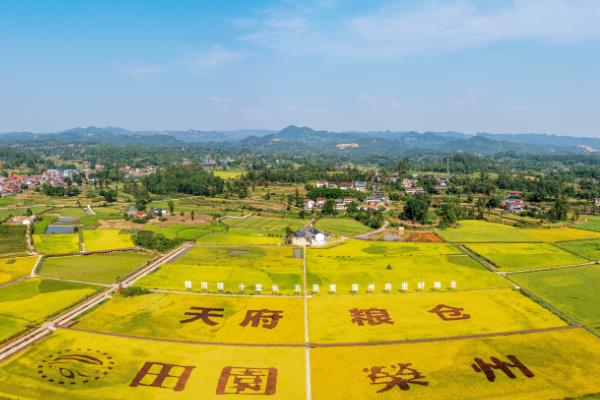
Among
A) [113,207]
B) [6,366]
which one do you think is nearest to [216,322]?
[6,366]

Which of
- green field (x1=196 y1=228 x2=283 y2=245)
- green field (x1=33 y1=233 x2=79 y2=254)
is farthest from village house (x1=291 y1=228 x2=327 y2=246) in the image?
green field (x1=33 y1=233 x2=79 y2=254)

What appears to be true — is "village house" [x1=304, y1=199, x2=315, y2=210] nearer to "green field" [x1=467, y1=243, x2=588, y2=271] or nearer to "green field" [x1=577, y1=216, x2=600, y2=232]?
"green field" [x1=467, y1=243, x2=588, y2=271]

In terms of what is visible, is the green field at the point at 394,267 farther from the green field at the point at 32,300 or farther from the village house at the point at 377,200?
the village house at the point at 377,200

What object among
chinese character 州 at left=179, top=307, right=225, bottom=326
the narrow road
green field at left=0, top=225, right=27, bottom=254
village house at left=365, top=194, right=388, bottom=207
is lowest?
chinese character 州 at left=179, top=307, right=225, bottom=326

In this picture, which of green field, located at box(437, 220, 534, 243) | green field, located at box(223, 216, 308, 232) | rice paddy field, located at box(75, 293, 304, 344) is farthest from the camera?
green field, located at box(223, 216, 308, 232)

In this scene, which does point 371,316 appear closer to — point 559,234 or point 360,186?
point 559,234

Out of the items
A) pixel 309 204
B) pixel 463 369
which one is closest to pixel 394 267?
pixel 463 369

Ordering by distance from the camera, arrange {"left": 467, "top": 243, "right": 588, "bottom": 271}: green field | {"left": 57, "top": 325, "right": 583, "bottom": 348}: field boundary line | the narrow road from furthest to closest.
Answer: {"left": 467, "top": 243, "right": 588, "bottom": 271}: green field, {"left": 57, "top": 325, "right": 583, "bottom": 348}: field boundary line, the narrow road

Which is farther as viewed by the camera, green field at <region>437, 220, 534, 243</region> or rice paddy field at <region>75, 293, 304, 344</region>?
green field at <region>437, 220, 534, 243</region>
